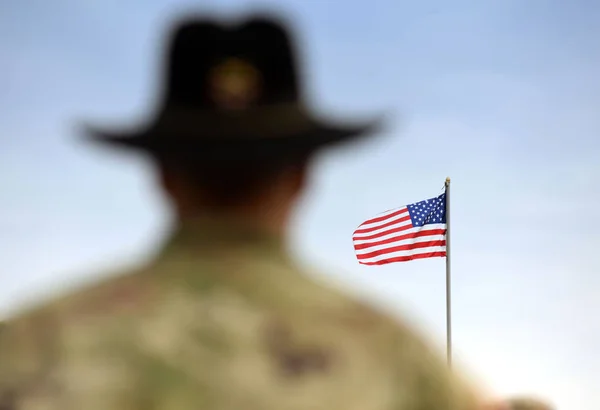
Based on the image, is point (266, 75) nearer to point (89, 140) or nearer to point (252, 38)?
point (252, 38)

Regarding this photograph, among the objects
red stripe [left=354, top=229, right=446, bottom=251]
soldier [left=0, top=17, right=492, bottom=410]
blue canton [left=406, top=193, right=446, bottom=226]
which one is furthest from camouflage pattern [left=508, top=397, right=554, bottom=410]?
blue canton [left=406, top=193, right=446, bottom=226]

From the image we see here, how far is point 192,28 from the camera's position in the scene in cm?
357

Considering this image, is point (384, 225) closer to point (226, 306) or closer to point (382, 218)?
point (382, 218)

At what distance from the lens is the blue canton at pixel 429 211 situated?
12758mm

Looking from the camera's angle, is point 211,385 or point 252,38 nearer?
point 211,385

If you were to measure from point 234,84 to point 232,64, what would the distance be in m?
0.09

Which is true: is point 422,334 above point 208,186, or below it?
below

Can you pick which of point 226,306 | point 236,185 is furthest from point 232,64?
point 226,306

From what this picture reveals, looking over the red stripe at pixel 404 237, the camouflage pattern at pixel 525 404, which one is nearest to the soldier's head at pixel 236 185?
the camouflage pattern at pixel 525 404

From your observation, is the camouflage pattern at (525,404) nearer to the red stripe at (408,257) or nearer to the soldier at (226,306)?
the soldier at (226,306)

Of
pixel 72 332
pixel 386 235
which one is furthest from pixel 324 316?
pixel 386 235

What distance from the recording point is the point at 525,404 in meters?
3.43

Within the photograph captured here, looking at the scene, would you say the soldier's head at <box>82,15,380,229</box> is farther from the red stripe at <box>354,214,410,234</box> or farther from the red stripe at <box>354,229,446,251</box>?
the red stripe at <box>354,214,410,234</box>

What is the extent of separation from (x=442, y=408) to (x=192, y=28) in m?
1.89
